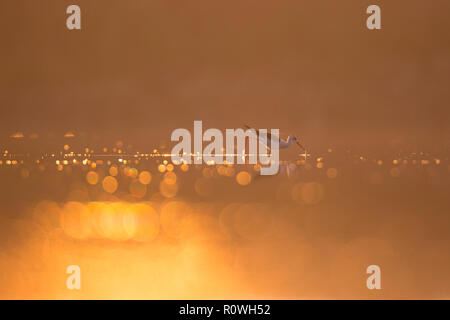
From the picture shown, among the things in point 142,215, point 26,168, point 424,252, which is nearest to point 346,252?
point 424,252

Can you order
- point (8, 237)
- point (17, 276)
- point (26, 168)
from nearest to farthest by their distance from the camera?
point (17, 276) < point (8, 237) < point (26, 168)

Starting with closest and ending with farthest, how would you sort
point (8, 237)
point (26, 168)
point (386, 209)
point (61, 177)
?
point (8, 237) < point (386, 209) < point (61, 177) < point (26, 168)

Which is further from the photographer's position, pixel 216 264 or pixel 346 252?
pixel 346 252

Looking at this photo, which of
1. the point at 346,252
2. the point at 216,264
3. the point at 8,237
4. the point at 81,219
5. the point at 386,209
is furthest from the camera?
the point at 386,209

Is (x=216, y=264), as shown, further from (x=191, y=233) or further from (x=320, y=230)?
(x=320, y=230)

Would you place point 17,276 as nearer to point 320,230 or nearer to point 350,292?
point 350,292

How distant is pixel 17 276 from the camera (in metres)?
5.34

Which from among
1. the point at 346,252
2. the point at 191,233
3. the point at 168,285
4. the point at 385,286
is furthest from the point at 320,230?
the point at 168,285

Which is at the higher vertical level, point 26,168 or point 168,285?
point 26,168

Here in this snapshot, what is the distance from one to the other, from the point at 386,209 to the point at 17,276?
210 inches

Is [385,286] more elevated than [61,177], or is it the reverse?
[61,177]

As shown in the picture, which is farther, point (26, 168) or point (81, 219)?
point (26, 168)

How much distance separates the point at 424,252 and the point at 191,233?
8.84 ft

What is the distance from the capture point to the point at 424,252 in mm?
6086
